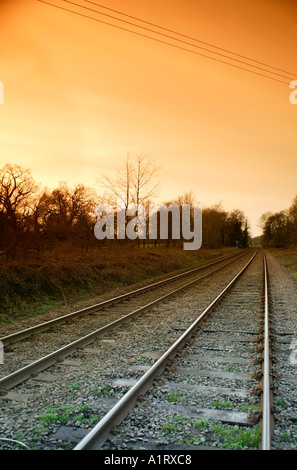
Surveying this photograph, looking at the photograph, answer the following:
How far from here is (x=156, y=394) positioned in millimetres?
4523

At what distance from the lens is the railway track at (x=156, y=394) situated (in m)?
3.50

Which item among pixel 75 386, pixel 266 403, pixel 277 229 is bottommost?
pixel 75 386

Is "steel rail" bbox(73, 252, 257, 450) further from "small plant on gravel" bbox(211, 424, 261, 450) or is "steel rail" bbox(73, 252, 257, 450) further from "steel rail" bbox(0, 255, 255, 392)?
"steel rail" bbox(0, 255, 255, 392)

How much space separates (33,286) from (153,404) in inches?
362

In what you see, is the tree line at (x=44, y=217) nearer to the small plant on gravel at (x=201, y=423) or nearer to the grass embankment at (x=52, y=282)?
the grass embankment at (x=52, y=282)

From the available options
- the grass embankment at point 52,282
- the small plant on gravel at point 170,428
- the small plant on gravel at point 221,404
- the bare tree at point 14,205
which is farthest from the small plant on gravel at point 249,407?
the bare tree at point 14,205

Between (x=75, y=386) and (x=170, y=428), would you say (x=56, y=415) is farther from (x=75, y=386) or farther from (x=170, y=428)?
(x=170, y=428)

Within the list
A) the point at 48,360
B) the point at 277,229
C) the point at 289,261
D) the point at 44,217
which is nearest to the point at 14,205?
the point at 44,217

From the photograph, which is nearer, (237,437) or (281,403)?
(237,437)

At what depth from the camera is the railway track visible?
3.50 metres
